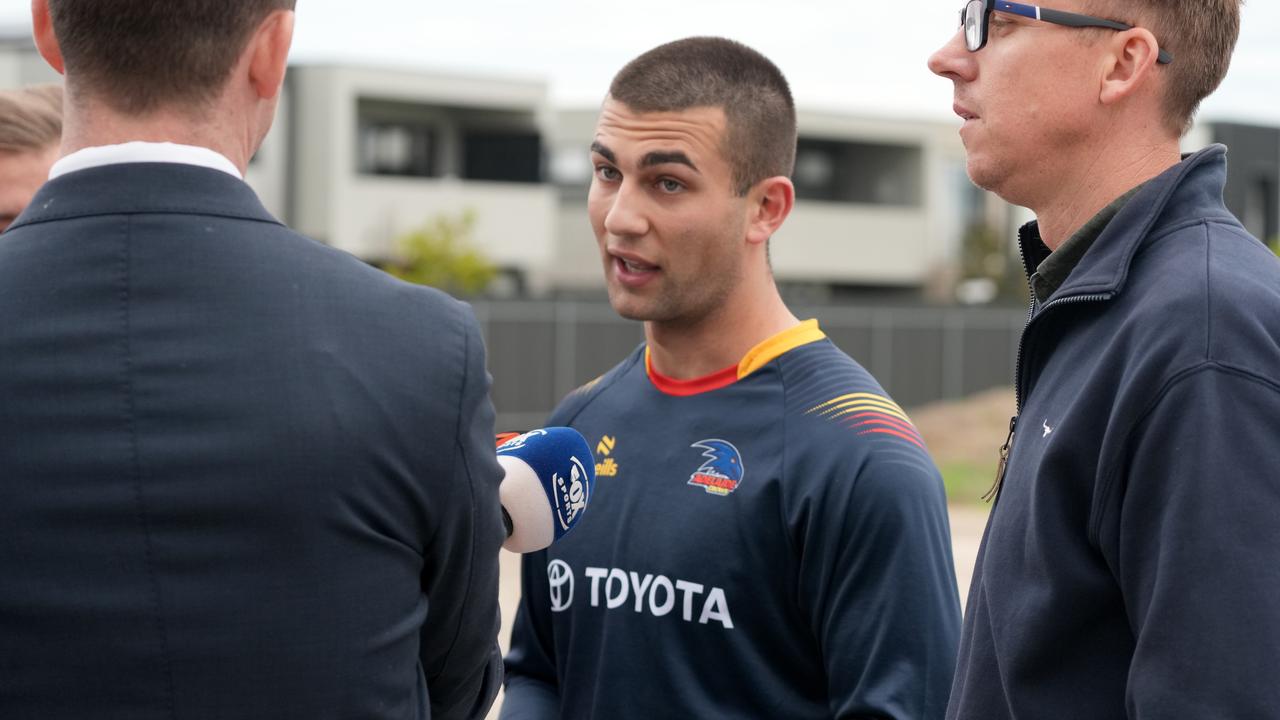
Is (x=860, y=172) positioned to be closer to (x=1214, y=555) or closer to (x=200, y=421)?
(x=1214, y=555)

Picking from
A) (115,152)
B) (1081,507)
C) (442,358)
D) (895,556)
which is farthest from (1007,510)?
(115,152)

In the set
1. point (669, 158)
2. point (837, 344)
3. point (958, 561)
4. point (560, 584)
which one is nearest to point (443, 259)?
point (837, 344)

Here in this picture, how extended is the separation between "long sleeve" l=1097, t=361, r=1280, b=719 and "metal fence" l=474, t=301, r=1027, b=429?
2426 centimetres

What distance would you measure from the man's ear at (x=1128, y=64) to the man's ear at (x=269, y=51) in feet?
4.21

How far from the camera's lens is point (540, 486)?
2479mm

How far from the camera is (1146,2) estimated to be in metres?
2.36

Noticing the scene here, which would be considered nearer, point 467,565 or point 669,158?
point 467,565

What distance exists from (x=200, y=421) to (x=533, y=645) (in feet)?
6.11

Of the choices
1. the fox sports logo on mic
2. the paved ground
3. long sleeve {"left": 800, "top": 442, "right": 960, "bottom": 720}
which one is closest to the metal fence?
the paved ground

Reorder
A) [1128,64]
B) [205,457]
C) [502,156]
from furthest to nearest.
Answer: [502,156]
[1128,64]
[205,457]

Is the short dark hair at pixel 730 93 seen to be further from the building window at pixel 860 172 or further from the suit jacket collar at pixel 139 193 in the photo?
the building window at pixel 860 172

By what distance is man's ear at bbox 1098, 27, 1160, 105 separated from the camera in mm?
2342

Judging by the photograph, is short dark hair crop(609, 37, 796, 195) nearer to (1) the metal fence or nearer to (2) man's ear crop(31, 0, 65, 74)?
(2) man's ear crop(31, 0, 65, 74)

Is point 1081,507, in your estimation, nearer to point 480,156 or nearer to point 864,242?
point 480,156
